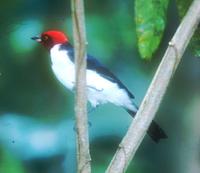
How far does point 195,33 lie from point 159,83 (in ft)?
0.90

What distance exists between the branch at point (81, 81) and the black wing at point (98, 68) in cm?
26

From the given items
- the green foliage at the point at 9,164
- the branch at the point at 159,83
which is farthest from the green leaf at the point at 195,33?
the green foliage at the point at 9,164

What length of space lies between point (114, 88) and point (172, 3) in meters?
0.28

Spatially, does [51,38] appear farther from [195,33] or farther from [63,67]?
[195,33]

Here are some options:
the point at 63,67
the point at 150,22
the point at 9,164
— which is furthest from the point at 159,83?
the point at 9,164

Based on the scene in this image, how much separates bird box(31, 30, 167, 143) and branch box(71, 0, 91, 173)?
0.23 meters

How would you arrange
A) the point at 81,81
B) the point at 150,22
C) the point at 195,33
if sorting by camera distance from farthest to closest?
the point at 195,33
the point at 150,22
the point at 81,81

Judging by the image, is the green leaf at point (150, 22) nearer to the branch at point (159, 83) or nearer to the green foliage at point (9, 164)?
the branch at point (159, 83)

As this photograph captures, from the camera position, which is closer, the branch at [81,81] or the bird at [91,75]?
the branch at [81,81]

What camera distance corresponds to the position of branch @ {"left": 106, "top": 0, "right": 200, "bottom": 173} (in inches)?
43.7

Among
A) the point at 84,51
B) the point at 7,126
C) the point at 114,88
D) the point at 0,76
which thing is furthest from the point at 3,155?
the point at 84,51

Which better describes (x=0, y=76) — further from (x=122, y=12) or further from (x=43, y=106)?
(x=122, y=12)

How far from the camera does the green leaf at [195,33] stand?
129 centimetres

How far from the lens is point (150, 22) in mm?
1223
